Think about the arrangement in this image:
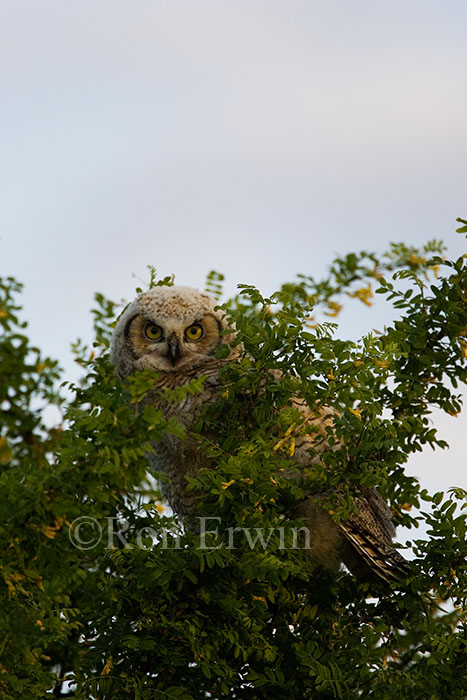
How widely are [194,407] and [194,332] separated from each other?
1.79ft

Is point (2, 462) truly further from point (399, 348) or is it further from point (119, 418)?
point (399, 348)

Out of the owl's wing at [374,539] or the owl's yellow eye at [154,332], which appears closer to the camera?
the owl's wing at [374,539]

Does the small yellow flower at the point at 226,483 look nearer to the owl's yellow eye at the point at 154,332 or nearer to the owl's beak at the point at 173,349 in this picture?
the owl's beak at the point at 173,349

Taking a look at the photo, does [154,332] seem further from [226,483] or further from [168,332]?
[226,483]

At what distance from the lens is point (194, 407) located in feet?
12.2

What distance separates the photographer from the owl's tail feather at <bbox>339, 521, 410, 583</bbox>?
11.1 feet

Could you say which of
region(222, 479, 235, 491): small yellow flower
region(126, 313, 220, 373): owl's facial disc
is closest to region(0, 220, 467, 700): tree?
region(222, 479, 235, 491): small yellow flower

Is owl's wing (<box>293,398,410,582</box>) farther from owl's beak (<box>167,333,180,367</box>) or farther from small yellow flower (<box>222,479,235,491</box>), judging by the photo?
owl's beak (<box>167,333,180,367</box>)

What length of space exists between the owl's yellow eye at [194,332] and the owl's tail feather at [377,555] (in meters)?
1.22

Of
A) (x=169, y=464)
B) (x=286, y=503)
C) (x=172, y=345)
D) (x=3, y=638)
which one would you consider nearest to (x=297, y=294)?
(x=172, y=345)

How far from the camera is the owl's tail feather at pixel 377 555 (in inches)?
133

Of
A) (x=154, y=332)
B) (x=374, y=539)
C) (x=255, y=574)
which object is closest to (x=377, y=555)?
(x=374, y=539)

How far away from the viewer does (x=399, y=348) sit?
3535mm

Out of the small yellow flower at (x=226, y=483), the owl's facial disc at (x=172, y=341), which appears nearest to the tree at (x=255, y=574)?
the small yellow flower at (x=226, y=483)
